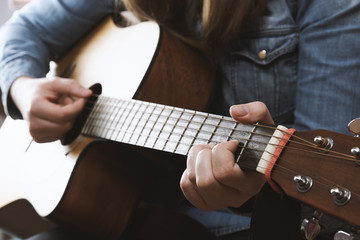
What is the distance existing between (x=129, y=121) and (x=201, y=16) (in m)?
0.30

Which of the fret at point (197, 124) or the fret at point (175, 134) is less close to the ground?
the fret at point (197, 124)

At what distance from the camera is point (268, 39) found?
0.78 meters

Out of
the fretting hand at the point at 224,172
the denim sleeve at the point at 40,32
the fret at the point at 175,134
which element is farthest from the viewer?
the denim sleeve at the point at 40,32

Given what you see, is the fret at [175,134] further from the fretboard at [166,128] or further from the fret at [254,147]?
the fret at [254,147]

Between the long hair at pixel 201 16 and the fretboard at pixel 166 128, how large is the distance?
0.71 ft

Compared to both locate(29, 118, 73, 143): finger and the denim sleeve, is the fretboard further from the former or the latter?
the denim sleeve

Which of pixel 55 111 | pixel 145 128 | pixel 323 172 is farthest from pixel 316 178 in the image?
pixel 55 111

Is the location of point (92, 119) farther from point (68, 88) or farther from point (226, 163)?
point (226, 163)

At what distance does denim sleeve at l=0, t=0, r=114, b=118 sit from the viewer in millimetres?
979

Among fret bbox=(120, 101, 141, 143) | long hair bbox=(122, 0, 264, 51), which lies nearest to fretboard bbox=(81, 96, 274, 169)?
fret bbox=(120, 101, 141, 143)

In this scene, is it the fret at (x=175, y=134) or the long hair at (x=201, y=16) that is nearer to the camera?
the fret at (x=175, y=134)

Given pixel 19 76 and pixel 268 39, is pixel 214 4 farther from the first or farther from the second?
pixel 19 76

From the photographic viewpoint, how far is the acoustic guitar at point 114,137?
0.68 m

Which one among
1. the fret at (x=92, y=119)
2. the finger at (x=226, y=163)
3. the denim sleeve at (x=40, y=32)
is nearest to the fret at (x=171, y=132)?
the finger at (x=226, y=163)
